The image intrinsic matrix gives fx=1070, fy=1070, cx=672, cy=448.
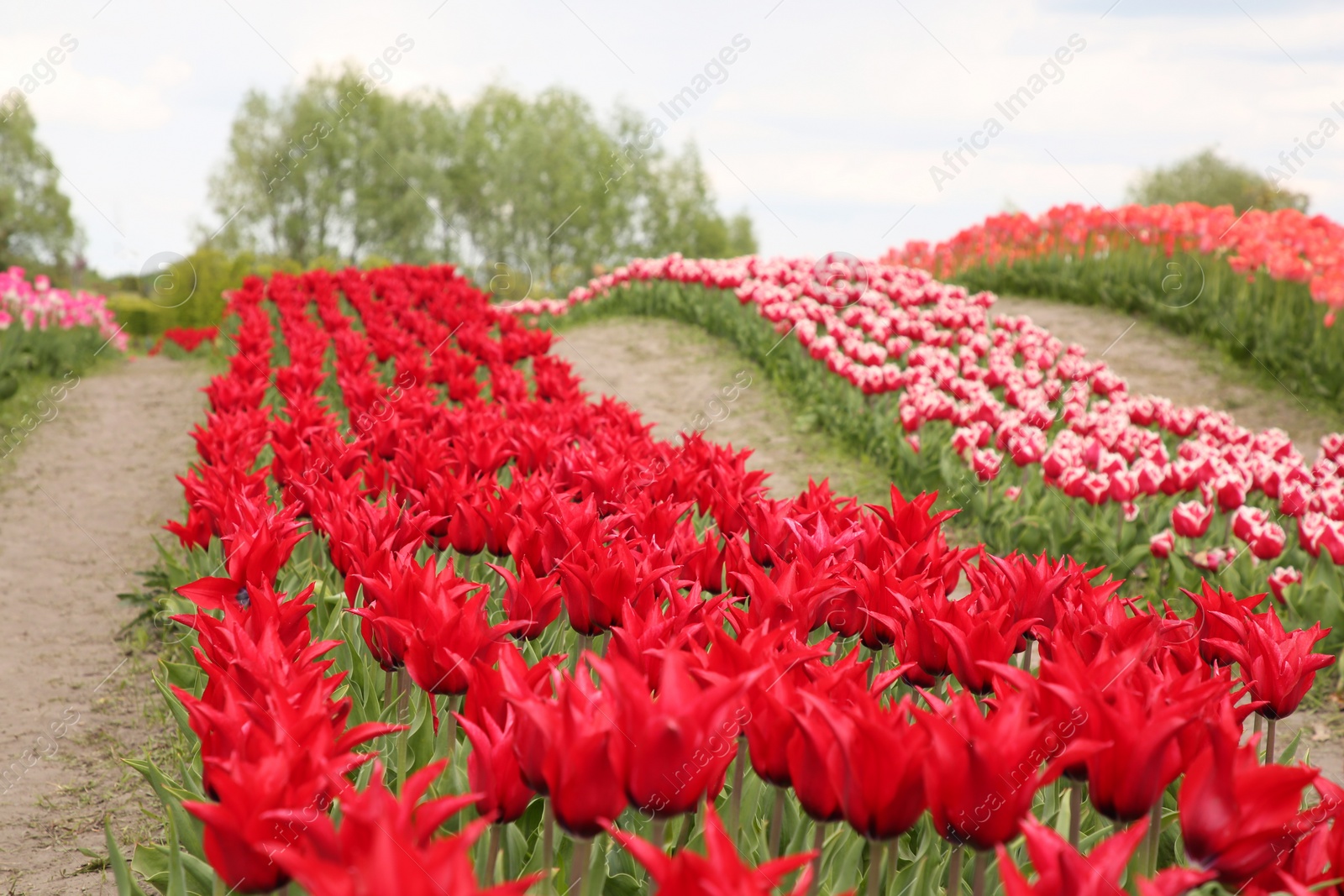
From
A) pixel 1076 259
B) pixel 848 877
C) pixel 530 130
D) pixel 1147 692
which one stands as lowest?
pixel 848 877

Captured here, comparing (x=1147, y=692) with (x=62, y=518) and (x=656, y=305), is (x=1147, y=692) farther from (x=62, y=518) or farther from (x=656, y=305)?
(x=656, y=305)

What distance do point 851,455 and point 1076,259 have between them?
9070 mm

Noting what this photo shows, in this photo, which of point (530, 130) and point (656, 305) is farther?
point (530, 130)

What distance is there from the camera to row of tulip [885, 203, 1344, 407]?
11.7 meters

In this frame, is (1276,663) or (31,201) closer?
(1276,663)

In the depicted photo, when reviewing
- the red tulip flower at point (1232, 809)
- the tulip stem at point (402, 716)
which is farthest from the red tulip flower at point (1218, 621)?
the tulip stem at point (402, 716)

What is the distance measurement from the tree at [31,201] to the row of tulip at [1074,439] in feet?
125

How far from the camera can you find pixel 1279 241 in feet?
42.4

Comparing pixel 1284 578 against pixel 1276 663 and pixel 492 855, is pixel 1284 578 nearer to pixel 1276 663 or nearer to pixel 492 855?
pixel 1276 663

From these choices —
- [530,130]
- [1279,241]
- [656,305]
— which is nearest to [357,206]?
[530,130]

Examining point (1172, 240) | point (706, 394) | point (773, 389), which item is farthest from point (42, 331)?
point (1172, 240)

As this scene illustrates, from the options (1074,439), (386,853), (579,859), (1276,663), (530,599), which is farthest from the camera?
(1074,439)

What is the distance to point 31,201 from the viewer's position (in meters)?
41.5

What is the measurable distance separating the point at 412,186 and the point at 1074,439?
37.0 meters
